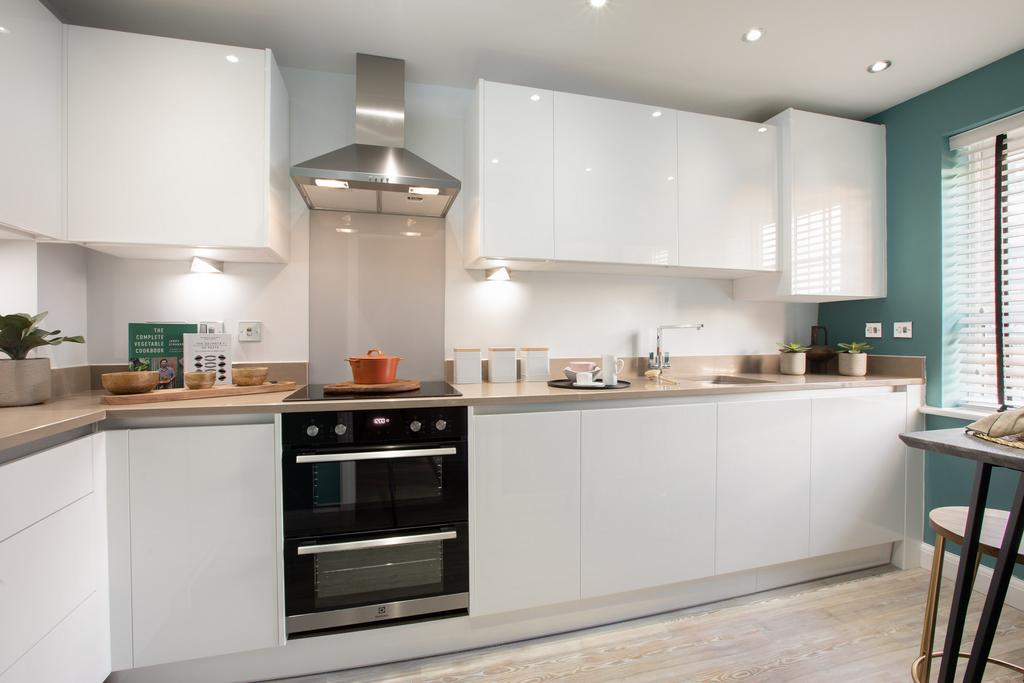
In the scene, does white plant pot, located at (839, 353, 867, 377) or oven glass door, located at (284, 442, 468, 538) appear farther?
white plant pot, located at (839, 353, 867, 377)

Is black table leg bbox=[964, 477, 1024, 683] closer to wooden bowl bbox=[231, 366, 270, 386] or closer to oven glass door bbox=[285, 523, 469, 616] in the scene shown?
oven glass door bbox=[285, 523, 469, 616]

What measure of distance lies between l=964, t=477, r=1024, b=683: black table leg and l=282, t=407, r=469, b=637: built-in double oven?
57.8 inches

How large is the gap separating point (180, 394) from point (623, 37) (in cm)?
225

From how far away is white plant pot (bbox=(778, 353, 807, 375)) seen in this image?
2715 millimetres

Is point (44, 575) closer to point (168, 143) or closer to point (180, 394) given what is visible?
point (180, 394)

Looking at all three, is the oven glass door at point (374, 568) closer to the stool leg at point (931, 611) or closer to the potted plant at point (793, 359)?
the stool leg at point (931, 611)

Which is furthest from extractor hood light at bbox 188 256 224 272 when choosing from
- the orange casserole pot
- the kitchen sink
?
the kitchen sink

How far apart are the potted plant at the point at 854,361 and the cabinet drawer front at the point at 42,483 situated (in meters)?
3.46

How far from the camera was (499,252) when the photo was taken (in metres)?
2.07

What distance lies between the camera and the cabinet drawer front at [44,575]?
43.9 inches

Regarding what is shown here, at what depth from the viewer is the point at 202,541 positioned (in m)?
1.55

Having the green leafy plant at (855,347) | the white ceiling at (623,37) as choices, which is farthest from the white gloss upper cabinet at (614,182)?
the green leafy plant at (855,347)

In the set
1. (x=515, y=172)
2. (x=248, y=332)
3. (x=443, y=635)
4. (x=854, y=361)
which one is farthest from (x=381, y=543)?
(x=854, y=361)

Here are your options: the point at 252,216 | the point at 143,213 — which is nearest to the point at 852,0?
the point at 252,216
